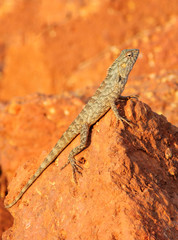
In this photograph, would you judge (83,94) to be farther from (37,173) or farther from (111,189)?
(111,189)

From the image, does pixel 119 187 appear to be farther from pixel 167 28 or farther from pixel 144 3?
pixel 144 3

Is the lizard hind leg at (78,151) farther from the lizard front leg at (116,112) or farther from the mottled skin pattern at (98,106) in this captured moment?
the lizard front leg at (116,112)

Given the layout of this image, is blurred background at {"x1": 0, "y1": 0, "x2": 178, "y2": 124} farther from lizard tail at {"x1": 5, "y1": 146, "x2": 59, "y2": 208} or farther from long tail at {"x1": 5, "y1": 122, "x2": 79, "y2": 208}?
lizard tail at {"x1": 5, "y1": 146, "x2": 59, "y2": 208}

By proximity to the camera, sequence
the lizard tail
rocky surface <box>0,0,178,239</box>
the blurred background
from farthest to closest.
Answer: the blurred background < the lizard tail < rocky surface <box>0,0,178,239</box>

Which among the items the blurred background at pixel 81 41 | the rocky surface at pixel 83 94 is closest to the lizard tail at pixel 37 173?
the rocky surface at pixel 83 94

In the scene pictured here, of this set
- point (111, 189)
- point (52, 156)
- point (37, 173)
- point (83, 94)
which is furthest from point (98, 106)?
point (83, 94)

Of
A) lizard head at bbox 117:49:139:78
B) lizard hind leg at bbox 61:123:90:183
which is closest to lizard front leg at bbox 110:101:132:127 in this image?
lizard hind leg at bbox 61:123:90:183

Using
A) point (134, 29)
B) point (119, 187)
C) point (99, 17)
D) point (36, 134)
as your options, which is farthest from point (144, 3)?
point (119, 187)

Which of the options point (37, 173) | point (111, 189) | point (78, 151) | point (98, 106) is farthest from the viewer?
point (98, 106)
